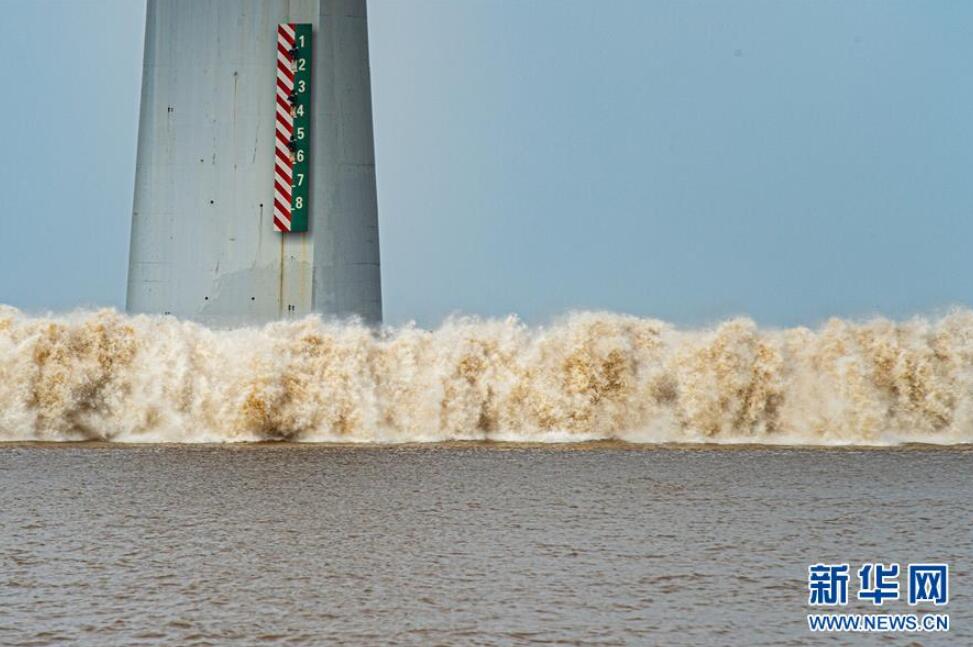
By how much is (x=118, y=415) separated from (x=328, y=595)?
936 centimetres

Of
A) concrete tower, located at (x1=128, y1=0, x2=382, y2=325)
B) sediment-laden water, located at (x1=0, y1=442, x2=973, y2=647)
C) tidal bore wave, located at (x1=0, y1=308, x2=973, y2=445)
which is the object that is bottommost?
sediment-laden water, located at (x1=0, y1=442, x2=973, y2=647)

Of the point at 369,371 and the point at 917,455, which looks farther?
the point at 369,371

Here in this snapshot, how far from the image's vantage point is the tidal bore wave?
13477 mm

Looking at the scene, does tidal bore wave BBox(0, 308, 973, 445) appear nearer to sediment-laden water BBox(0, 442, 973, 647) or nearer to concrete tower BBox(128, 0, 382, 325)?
concrete tower BBox(128, 0, 382, 325)

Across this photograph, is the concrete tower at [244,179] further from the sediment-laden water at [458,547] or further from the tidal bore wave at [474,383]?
the sediment-laden water at [458,547]

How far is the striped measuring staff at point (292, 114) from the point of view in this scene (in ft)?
43.9

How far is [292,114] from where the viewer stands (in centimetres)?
1344

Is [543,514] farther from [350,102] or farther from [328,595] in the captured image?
[350,102]

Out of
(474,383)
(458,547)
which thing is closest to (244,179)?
(474,383)

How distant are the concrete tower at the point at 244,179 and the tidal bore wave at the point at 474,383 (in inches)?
16.0

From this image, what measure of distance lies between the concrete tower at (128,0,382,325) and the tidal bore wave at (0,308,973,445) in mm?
407

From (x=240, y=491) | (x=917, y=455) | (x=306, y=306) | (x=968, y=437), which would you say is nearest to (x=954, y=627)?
(x=240, y=491)

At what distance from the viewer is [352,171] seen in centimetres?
1354

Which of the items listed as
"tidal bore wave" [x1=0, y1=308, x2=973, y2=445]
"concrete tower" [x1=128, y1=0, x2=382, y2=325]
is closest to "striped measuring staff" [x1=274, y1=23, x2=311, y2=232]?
"concrete tower" [x1=128, y1=0, x2=382, y2=325]
